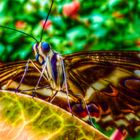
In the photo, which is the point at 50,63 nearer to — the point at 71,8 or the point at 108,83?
the point at 108,83


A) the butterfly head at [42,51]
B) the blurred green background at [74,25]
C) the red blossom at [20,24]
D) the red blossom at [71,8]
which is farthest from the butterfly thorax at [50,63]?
the red blossom at [20,24]

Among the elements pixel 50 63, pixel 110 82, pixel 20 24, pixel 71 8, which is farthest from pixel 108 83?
pixel 20 24

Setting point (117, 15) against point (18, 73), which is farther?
point (117, 15)

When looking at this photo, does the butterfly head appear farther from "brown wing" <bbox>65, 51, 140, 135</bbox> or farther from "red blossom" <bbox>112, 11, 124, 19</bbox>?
"red blossom" <bbox>112, 11, 124, 19</bbox>

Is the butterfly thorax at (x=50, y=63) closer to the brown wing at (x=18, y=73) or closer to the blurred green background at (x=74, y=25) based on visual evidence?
the brown wing at (x=18, y=73)

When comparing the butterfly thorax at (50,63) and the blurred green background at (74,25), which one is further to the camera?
the blurred green background at (74,25)

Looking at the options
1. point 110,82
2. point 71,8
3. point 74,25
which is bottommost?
point 74,25

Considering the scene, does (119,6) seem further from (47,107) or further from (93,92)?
(47,107)

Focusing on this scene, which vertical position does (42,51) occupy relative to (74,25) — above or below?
above
